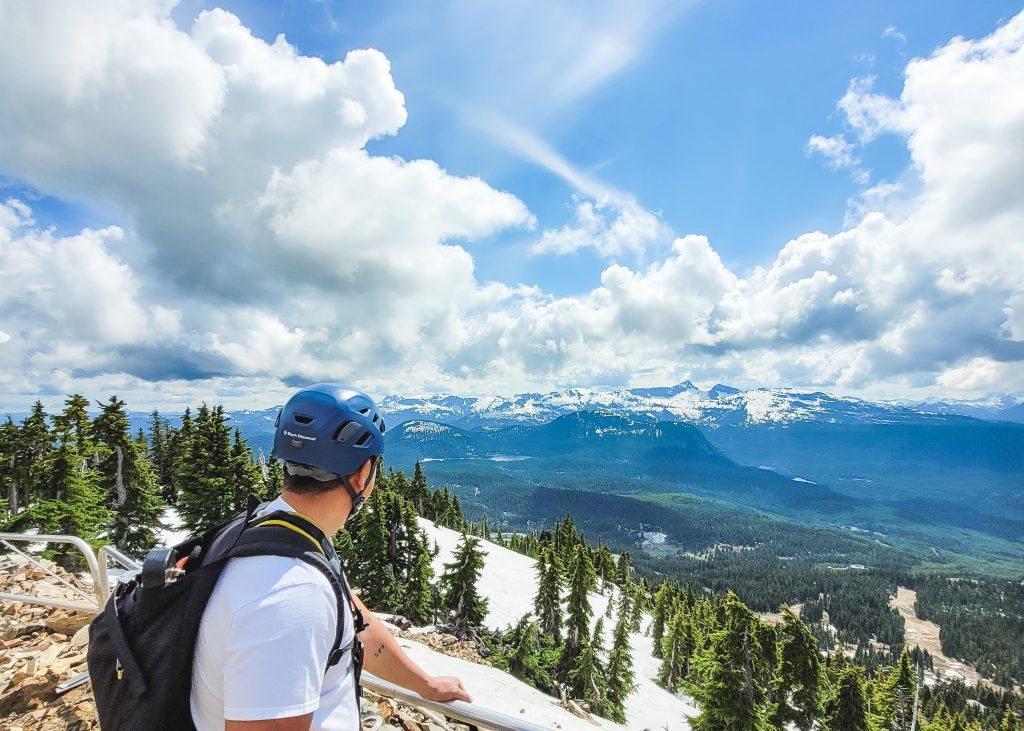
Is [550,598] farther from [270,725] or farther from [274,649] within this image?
[274,649]

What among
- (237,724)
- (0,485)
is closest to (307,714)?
(237,724)

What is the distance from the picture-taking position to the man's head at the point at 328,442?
304cm

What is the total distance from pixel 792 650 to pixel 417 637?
30.1 meters

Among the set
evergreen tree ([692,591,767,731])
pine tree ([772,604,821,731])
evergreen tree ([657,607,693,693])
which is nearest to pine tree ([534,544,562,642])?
evergreen tree ([692,591,767,731])

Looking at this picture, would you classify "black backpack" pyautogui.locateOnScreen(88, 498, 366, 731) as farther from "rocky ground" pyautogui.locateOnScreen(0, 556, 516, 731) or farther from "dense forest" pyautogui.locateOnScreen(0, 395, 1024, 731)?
"dense forest" pyautogui.locateOnScreen(0, 395, 1024, 731)

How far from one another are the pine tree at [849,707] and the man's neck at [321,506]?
44.3m

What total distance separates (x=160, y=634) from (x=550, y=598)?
49.1m

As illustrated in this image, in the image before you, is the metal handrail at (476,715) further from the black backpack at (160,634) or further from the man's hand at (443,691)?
the black backpack at (160,634)

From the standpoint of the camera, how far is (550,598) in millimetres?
45844

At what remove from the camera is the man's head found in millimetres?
A: 3041

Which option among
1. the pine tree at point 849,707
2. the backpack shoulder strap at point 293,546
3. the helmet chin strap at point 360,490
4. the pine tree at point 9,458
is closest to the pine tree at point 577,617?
the pine tree at point 849,707

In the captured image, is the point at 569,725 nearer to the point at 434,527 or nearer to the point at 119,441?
the point at 119,441

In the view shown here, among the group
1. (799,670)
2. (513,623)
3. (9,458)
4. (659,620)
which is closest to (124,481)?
(9,458)

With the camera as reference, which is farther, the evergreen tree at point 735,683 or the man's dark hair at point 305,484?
the evergreen tree at point 735,683
